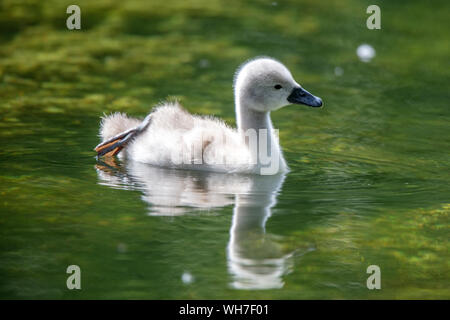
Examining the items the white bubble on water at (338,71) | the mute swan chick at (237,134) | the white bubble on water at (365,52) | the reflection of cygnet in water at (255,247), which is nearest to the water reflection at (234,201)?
the reflection of cygnet in water at (255,247)

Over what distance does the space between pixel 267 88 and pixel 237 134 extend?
1.63 feet

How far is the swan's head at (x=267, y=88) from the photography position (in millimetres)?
7785

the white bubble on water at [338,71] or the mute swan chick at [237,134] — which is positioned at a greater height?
A: the white bubble on water at [338,71]

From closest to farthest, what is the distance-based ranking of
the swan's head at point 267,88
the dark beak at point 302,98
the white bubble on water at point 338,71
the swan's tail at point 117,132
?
1. the swan's head at point 267,88
2. the dark beak at point 302,98
3. the swan's tail at point 117,132
4. the white bubble on water at point 338,71

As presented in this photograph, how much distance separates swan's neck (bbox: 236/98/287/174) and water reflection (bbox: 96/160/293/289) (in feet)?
0.54

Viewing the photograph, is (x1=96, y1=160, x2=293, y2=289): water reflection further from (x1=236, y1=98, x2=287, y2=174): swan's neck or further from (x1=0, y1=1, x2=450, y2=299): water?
(x1=236, y1=98, x2=287, y2=174): swan's neck

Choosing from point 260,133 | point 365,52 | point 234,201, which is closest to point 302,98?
point 260,133

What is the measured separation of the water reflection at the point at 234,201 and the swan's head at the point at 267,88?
0.70 metres

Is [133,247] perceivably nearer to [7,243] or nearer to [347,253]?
[7,243]

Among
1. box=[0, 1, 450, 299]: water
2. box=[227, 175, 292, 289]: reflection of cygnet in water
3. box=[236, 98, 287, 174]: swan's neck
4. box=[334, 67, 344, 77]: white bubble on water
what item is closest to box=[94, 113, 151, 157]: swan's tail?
box=[0, 1, 450, 299]: water

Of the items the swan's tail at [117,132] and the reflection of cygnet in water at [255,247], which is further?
the swan's tail at [117,132]

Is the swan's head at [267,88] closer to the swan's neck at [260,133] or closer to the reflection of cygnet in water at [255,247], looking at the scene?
the swan's neck at [260,133]
